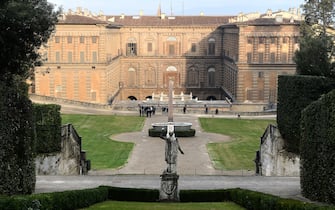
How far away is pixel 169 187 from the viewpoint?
17.4 metres

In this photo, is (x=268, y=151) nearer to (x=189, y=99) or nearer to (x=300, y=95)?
(x=300, y=95)

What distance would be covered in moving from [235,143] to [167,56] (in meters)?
48.5

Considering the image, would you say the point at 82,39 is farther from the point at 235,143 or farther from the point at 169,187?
the point at 169,187

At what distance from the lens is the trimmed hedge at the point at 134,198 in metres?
12.5

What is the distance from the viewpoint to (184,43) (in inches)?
3364

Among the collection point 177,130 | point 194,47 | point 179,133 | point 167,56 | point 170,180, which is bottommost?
point 179,133

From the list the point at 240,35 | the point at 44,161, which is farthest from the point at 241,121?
the point at 44,161

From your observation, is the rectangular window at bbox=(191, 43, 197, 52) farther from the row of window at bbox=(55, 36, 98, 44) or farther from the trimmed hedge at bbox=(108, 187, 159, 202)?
the trimmed hedge at bbox=(108, 187, 159, 202)

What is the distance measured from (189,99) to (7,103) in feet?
187

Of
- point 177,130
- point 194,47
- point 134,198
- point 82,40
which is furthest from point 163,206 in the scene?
point 194,47

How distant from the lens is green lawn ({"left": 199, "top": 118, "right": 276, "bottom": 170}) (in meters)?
31.8

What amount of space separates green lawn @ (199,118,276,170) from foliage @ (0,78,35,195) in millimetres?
15555

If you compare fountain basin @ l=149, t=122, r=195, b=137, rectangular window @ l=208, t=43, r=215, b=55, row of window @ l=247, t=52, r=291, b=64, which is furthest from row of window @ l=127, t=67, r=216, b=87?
fountain basin @ l=149, t=122, r=195, b=137

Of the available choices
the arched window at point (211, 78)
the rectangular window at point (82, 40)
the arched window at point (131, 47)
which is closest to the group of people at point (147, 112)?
the rectangular window at point (82, 40)
